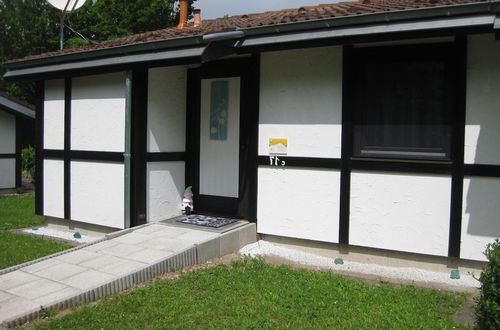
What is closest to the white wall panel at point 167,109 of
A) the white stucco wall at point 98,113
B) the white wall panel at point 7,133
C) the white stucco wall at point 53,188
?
the white stucco wall at point 98,113

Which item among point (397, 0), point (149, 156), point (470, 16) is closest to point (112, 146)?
point (149, 156)

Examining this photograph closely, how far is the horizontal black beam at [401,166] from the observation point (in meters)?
5.15

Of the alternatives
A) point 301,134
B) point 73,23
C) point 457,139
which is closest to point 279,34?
point 301,134

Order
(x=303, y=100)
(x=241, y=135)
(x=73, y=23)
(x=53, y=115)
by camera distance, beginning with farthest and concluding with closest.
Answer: (x=73, y=23) → (x=53, y=115) → (x=241, y=135) → (x=303, y=100)

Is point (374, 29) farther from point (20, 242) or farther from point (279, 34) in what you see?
point (20, 242)

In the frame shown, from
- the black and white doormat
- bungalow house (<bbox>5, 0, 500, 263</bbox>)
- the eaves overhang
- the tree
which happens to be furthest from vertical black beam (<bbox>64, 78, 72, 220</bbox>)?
the tree

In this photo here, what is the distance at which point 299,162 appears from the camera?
605cm

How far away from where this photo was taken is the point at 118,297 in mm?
4508

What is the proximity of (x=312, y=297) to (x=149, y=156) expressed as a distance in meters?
3.69

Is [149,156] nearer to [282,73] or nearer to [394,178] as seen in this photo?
[282,73]

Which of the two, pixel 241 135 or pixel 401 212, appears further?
pixel 241 135

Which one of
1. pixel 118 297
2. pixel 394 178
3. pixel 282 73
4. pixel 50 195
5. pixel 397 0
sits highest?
pixel 397 0

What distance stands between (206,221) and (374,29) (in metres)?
3.59

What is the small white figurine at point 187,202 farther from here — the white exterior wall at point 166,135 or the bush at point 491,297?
the bush at point 491,297
